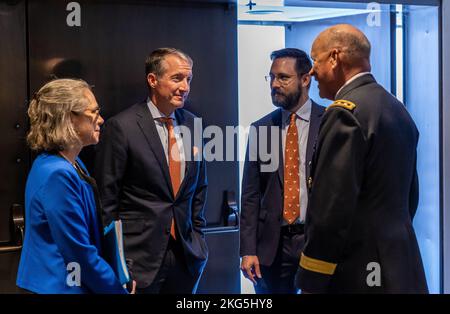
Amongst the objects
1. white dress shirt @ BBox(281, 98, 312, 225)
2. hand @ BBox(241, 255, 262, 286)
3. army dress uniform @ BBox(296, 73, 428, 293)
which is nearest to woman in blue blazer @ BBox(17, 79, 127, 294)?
army dress uniform @ BBox(296, 73, 428, 293)

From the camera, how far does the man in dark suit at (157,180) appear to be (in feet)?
9.16

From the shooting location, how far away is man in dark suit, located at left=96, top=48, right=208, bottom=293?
9.16ft

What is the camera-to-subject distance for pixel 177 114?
9.78 ft

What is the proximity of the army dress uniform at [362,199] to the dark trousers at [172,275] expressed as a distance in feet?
2.47

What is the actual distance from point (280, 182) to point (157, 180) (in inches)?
22.5

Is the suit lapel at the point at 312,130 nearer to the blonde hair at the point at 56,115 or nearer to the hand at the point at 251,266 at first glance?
the hand at the point at 251,266

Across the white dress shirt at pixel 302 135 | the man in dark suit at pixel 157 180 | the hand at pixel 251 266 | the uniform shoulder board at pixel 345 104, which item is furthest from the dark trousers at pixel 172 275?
the uniform shoulder board at pixel 345 104

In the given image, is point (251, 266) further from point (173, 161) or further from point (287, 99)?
point (287, 99)

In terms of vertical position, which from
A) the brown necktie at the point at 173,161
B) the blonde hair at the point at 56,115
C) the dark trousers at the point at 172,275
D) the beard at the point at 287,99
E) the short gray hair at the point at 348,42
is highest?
the short gray hair at the point at 348,42

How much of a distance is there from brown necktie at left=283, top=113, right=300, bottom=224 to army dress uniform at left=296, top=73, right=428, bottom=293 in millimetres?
608

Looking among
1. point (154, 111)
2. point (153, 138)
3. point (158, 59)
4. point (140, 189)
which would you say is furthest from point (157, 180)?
point (158, 59)

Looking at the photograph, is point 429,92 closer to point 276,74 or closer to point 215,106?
point 276,74
